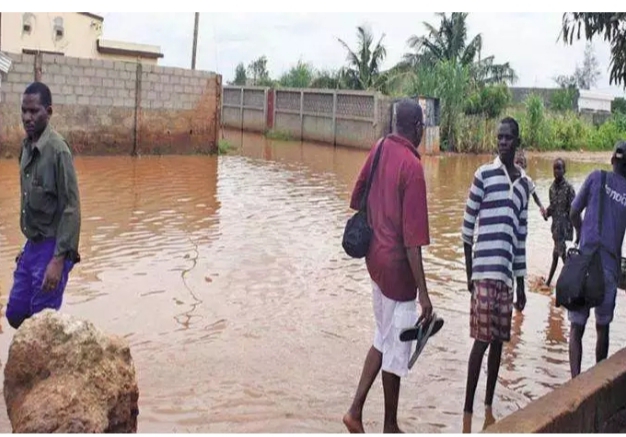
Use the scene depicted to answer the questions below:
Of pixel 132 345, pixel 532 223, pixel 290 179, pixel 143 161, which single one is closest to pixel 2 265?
pixel 132 345

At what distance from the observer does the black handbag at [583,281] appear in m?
4.76

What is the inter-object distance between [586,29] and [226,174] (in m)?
12.6

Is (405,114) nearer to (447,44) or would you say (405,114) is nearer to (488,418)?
(488,418)

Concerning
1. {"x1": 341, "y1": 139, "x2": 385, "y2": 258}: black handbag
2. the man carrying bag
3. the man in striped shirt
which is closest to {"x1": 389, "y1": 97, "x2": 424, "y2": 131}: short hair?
{"x1": 341, "y1": 139, "x2": 385, "y2": 258}: black handbag

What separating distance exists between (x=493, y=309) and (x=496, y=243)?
0.36 metres

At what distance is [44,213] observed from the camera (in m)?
4.32

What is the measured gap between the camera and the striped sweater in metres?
4.40

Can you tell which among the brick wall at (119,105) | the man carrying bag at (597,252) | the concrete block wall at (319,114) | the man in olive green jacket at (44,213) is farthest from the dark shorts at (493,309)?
the concrete block wall at (319,114)

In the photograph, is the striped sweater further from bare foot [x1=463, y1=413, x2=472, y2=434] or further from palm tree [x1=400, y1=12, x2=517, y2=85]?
palm tree [x1=400, y1=12, x2=517, y2=85]

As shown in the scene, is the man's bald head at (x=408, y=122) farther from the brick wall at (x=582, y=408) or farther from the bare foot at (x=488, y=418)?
the bare foot at (x=488, y=418)

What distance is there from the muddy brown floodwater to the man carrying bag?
668 mm

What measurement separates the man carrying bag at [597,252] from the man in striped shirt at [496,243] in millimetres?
464

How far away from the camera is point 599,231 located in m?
4.84

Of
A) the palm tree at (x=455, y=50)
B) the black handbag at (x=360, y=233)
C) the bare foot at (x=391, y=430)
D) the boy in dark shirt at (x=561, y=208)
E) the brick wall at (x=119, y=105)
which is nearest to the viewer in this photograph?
the black handbag at (x=360, y=233)
